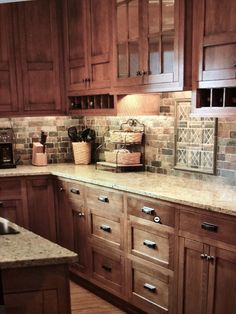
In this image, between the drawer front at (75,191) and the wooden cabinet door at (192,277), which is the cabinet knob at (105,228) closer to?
the drawer front at (75,191)

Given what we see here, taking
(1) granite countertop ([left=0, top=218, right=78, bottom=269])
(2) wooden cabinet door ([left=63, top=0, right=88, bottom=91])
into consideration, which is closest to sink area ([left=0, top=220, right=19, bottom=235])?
(1) granite countertop ([left=0, top=218, right=78, bottom=269])

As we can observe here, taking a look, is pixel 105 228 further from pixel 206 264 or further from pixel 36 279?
pixel 36 279

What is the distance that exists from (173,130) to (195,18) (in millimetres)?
966

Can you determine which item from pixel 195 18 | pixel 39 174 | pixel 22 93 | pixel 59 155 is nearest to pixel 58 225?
pixel 39 174

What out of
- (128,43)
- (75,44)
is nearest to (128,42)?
(128,43)

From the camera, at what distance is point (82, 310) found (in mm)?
2973

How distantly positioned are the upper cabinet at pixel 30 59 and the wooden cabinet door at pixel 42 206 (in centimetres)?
72

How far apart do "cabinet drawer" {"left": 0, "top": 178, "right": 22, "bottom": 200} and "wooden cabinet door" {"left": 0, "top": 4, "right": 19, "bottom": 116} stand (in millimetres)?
685

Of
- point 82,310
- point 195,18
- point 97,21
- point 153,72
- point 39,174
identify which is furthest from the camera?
point 39,174

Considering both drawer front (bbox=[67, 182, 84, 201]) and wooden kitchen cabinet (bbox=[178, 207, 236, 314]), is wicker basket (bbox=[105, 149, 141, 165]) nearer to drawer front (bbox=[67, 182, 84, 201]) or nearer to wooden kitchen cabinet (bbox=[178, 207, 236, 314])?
drawer front (bbox=[67, 182, 84, 201])

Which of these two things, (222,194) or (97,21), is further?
(97,21)

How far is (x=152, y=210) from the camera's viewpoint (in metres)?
2.53

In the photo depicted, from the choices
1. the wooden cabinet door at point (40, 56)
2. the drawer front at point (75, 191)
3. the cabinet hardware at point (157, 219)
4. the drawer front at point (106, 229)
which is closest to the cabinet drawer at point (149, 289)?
the drawer front at point (106, 229)

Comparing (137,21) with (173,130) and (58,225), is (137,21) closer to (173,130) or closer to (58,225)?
(173,130)
